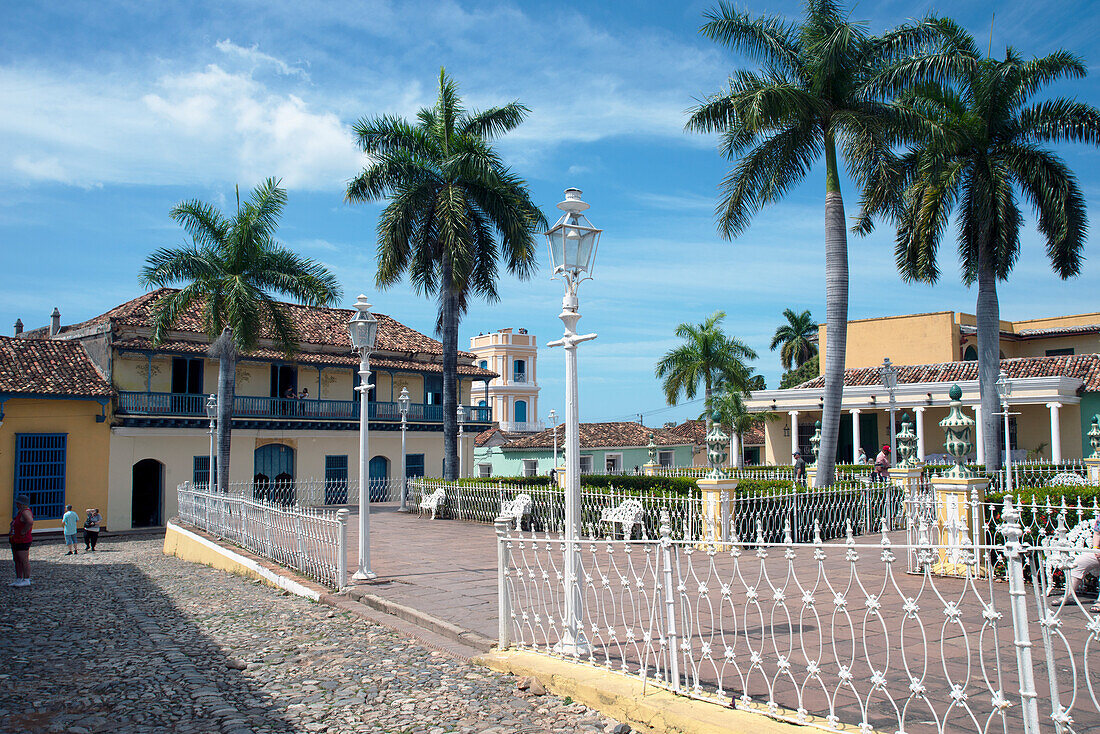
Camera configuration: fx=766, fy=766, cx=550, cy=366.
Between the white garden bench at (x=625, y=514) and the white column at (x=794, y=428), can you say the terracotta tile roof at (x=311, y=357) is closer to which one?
the white column at (x=794, y=428)

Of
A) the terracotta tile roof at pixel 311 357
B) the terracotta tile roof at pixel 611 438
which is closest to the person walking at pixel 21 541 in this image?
the terracotta tile roof at pixel 311 357

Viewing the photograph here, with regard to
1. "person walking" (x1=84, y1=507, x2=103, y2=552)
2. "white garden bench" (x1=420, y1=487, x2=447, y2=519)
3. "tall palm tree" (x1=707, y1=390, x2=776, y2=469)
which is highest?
"tall palm tree" (x1=707, y1=390, x2=776, y2=469)

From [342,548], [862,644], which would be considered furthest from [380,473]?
[862,644]

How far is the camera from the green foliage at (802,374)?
44.7m

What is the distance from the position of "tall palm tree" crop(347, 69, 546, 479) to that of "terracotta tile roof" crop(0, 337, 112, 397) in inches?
402

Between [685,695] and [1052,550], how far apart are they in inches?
90.5

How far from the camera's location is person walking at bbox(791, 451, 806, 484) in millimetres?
21366

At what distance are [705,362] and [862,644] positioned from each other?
86.1 feet

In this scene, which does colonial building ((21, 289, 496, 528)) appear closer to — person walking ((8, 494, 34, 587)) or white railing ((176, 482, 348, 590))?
white railing ((176, 482, 348, 590))

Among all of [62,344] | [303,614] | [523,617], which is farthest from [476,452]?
[523,617]

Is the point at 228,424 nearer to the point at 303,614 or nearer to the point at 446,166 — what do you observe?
the point at 446,166

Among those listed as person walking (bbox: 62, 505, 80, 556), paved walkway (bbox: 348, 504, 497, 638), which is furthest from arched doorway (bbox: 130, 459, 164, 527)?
paved walkway (bbox: 348, 504, 497, 638)

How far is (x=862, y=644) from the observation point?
215 inches

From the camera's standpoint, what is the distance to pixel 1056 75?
57.9 ft
